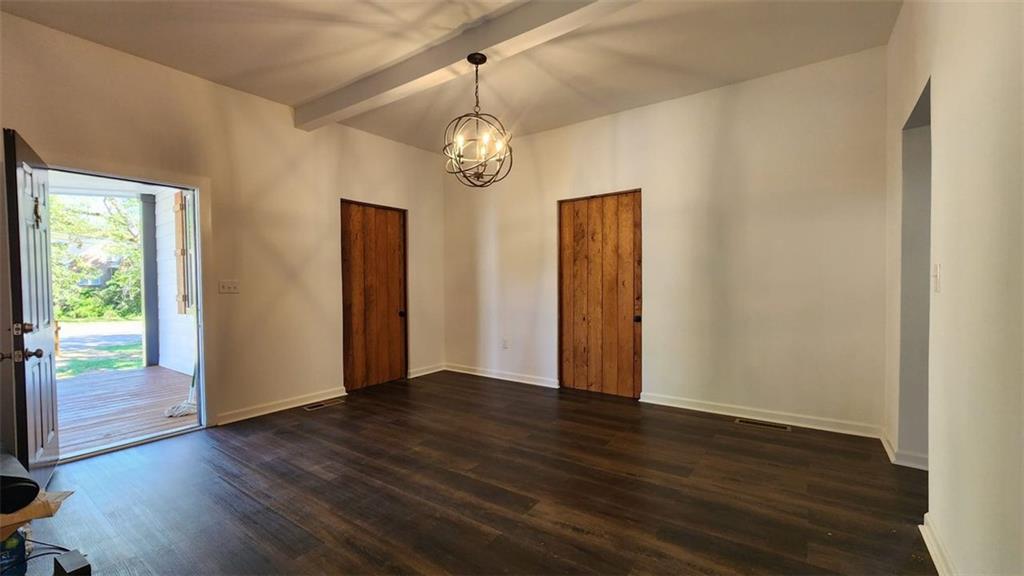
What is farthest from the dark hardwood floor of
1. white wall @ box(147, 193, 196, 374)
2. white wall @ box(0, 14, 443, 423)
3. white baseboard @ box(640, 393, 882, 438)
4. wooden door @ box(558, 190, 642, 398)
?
white wall @ box(147, 193, 196, 374)

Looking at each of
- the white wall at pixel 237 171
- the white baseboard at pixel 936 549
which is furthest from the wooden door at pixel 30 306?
the white baseboard at pixel 936 549

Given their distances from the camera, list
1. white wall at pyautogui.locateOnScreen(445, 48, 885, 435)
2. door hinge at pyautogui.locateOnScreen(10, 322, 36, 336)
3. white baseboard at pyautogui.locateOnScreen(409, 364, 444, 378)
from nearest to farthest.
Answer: door hinge at pyautogui.locateOnScreen(10, 322, 36, 336)
white wall at pyautogui.locateOnScreen(445, 48, 885, 435)
white baseboard at pyautogui.locateOnScreen(409, 364, 444, 378)

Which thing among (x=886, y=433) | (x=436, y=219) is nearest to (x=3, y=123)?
(x=436, y=219)

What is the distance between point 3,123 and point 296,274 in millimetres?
2090

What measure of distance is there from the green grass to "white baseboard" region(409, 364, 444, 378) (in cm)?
451

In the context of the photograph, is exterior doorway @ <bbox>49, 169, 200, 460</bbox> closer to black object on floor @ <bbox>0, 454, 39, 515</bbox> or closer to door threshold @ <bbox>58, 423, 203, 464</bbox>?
door threshold @ <bbox>58, 423, 203, 464</bbox>

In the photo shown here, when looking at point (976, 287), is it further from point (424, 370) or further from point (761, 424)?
point (424, 370)

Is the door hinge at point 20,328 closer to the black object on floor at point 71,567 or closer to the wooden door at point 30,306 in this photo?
the wooden door at point 30,306

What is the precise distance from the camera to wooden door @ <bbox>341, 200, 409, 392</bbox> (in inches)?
186

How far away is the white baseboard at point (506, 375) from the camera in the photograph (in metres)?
4.86

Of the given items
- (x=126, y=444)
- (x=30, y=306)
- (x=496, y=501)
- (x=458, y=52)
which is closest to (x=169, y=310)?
(x=126, y=444)

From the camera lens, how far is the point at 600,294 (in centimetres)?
450

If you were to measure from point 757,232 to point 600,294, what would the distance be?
160 centimetres

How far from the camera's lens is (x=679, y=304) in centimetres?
395
